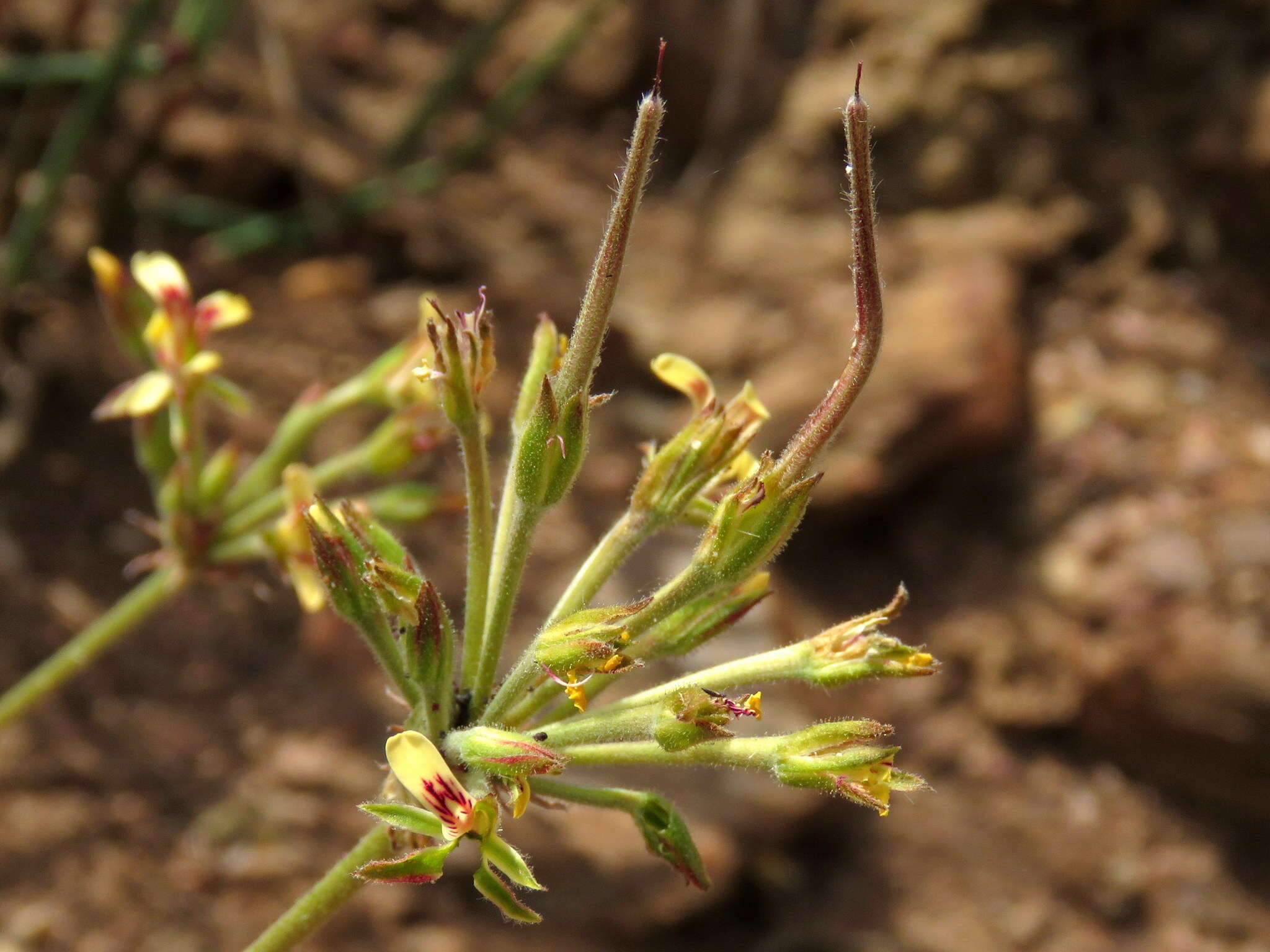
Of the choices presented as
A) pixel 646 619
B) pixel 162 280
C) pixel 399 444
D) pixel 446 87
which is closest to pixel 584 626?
pixel 646 619

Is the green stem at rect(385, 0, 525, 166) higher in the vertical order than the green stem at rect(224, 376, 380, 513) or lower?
higher

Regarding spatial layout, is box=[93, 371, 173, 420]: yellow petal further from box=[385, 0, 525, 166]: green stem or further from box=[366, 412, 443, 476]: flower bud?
box=[385, 0, 525, 166]: green stem

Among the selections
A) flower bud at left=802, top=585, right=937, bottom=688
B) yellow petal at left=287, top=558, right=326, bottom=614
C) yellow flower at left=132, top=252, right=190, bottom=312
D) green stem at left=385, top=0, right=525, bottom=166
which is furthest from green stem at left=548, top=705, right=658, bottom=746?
green stem at left=385, top=0, right=525, bottom=166

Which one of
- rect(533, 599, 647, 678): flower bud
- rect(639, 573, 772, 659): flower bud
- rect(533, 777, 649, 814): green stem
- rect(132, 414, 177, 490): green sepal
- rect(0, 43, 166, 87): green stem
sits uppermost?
rect(0, 43, 166, 87): green stem

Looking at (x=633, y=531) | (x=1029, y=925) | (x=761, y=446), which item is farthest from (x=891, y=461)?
(x=633, y=531)

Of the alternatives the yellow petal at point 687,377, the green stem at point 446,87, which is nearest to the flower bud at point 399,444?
the yellow petal at point 687,377

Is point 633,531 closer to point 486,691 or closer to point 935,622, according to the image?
Result: point 486,691
